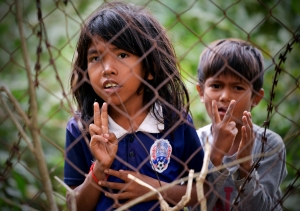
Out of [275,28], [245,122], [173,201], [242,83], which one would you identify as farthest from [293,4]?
[173,201]

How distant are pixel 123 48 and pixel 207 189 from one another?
24.3 inches

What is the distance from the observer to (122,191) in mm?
1539

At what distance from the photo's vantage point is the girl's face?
4.76ft

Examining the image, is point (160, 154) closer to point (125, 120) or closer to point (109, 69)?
point (125, 120)

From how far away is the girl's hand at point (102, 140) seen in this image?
1387 millimetres

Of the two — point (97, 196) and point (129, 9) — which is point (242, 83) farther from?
point (97, 196)

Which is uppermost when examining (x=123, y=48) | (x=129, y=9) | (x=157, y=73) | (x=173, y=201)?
(x=129, y=9)

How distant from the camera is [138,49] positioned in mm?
1546

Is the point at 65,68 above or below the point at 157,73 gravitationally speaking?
below

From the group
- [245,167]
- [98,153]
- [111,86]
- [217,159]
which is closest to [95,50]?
[111,86]

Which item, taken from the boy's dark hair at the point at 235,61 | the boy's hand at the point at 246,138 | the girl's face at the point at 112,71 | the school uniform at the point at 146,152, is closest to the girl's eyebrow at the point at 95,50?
the girl's face at the point at 112,71

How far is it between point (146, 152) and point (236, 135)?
1.89 feet

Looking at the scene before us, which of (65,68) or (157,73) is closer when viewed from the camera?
(157,73)

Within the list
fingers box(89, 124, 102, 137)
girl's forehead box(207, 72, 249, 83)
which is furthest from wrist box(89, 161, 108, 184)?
girl's forehead box(207, 72, 249, 83)
